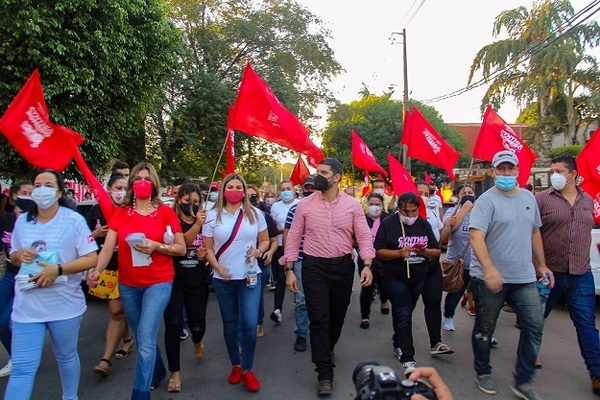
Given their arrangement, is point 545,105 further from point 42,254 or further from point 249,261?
point 42,254

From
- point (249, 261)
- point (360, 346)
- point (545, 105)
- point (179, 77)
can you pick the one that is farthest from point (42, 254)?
point (545, 105)

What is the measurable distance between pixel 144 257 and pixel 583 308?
375cm

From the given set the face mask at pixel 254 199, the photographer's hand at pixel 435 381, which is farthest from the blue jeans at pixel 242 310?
the face mask at pixel 254 199

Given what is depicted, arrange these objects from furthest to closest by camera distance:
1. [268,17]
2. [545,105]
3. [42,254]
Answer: [545,105] → [268,17] → [42,254]

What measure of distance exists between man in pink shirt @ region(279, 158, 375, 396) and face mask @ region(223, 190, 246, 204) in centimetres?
55

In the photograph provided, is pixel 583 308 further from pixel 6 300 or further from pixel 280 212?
pixel 6 300

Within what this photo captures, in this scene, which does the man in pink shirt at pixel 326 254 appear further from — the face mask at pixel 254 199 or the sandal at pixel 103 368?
the face mask at pixel 254 199

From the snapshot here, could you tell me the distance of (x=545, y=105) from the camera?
73.7 feet

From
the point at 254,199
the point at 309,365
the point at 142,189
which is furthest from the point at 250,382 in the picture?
the point at 254,199

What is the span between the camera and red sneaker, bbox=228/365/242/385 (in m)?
4.27

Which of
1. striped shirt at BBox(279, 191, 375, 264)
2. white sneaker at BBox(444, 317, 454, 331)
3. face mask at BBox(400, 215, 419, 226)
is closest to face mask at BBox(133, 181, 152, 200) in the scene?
striped shirt at BBox(279, 191, 375, 264)

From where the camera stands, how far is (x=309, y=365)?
4754 mm

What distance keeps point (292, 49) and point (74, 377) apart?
764 inches

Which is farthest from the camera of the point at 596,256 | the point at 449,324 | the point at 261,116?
the point at 596,256
